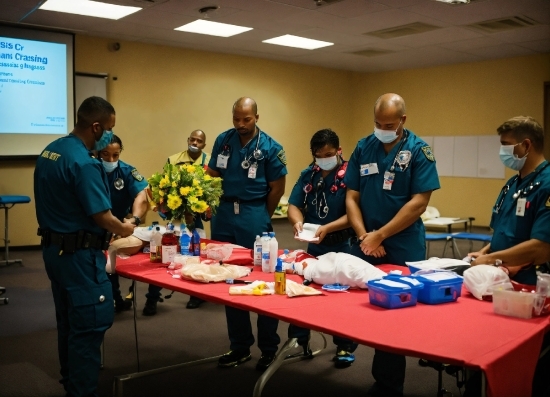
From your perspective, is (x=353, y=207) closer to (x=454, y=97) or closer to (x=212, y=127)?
(x=212, y=127)

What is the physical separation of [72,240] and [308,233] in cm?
133

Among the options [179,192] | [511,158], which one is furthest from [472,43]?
[179,192]

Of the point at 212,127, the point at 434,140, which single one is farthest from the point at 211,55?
the point at 434,140

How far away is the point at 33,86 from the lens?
7.56 metres

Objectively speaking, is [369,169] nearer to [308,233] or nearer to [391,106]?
[391,106]

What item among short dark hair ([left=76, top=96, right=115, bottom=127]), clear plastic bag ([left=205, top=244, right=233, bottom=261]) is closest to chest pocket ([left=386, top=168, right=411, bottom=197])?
clear plastic bag ([left=205, top=244, right=233, bottom=261])

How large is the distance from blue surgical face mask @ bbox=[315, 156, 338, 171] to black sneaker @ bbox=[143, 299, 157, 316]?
2211 mm

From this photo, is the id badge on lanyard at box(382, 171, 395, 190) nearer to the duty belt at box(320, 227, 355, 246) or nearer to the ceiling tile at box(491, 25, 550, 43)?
the duty belt at box(320, 227, 355, 246)

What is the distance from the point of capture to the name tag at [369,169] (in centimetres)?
323

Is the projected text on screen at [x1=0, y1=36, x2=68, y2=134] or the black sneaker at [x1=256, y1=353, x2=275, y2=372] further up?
the projected text on screen at [x1=0, y1=36, x2=68, y2=134]

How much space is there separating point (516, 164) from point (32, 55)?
6.73m

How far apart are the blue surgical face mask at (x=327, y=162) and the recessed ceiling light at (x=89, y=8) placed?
418 cm

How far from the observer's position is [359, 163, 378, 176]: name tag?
10.6 feet

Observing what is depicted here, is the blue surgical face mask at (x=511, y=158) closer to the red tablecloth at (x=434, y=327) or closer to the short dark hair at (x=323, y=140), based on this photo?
the red tablecloth at (x=434, y=327)
